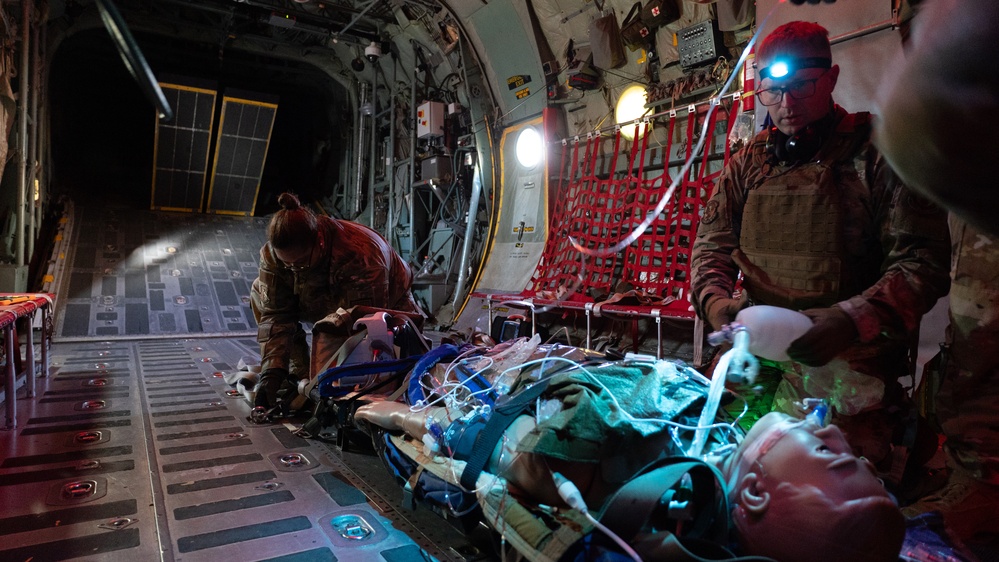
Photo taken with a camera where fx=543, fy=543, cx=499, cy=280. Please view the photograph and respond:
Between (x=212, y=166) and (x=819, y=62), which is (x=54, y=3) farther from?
(x=819, y=62)

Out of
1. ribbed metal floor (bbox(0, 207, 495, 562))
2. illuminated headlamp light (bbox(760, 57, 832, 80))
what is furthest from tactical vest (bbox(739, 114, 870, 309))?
ribbed metal floor (bbox(0, 207, 495, 562))

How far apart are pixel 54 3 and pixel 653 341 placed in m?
11.1

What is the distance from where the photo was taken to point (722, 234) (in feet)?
7.07

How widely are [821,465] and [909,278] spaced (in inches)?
33.2

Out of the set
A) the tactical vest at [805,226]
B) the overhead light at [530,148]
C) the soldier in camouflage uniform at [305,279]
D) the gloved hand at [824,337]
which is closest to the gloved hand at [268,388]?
the soldier in camouflage uniform at [305,279]

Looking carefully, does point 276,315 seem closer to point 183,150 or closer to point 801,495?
point 801,495

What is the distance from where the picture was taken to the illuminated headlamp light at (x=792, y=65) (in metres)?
1.78

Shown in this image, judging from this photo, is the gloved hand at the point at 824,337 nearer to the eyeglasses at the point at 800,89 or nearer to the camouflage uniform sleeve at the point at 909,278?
the camouflage uniform sleeve at the point at 909,278

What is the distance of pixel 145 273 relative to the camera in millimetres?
8594

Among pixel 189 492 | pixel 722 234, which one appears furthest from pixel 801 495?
pixel 189 492

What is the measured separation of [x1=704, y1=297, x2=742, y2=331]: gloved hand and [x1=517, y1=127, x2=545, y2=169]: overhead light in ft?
17.6

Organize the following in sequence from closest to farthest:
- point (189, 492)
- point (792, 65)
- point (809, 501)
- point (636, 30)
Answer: point (809, 501) → point (792, 65) → point (189, 492) → point (636, 30)

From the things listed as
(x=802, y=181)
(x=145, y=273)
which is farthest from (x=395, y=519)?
(x=145, y=273)

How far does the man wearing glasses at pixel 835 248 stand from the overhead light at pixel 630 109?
13.7 feet
